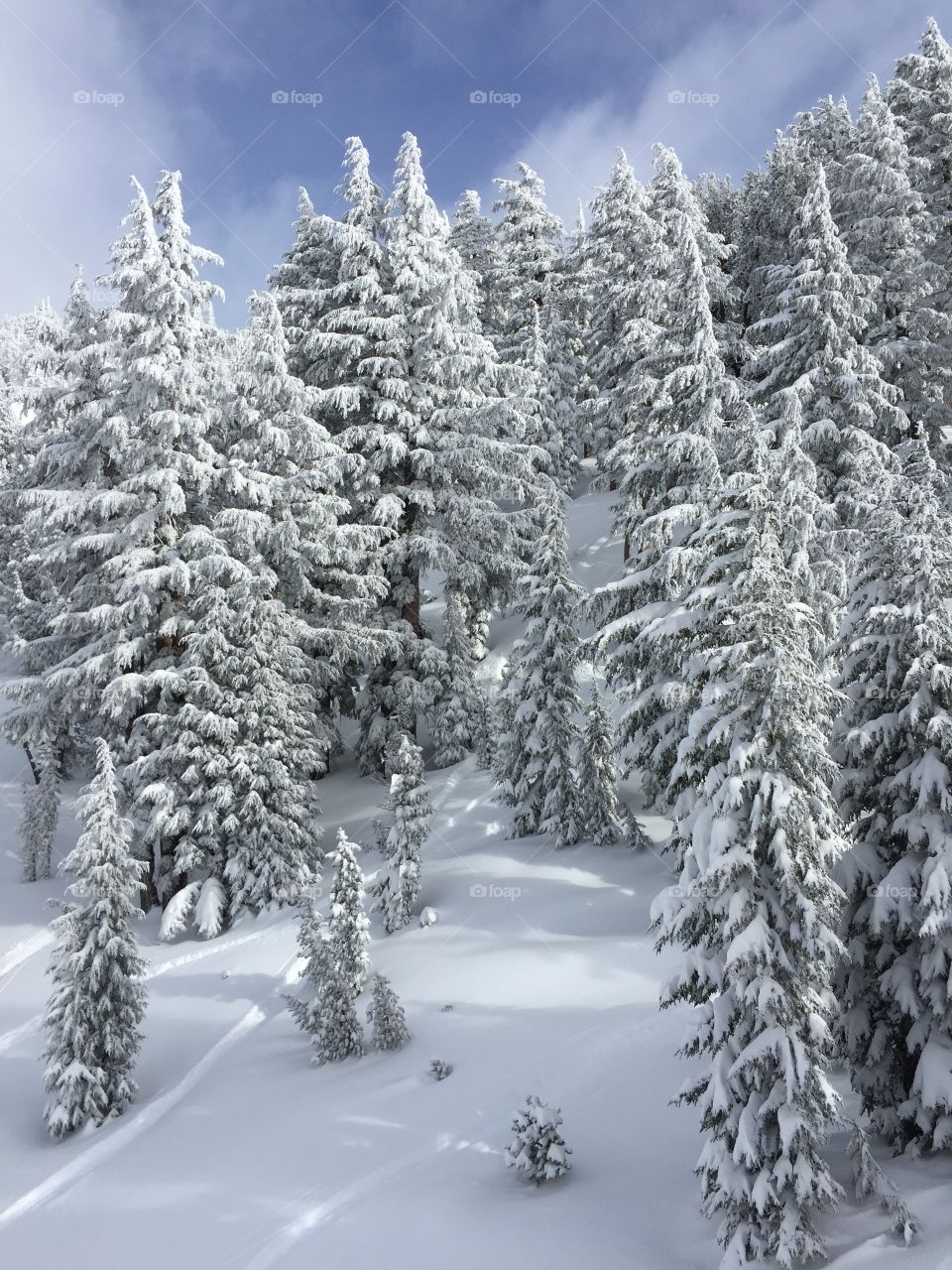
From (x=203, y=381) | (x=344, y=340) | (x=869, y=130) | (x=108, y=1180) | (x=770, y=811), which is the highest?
(x=869, y=130)

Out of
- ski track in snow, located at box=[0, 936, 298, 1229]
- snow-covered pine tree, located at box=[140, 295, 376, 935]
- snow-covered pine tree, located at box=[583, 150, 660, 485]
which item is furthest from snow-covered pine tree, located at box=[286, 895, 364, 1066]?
snow-covered pine tree, located at box=[583, 150, 660, 485]

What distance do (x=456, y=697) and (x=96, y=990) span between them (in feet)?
41.3

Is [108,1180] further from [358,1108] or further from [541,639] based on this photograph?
[541,639]

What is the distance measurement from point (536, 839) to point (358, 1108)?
866 centimetres

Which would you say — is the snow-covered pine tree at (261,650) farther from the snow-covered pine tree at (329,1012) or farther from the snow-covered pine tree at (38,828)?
the snow-covered pine tree at (38,828)

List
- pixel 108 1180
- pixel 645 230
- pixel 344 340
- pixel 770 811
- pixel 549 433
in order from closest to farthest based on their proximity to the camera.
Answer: pixel 770 811
pixel 108 1180
pixel 344 340
pixel 645 230
pixel 549 433

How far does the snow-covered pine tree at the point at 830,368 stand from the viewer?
19.9 meters

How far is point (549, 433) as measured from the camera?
37.6 m

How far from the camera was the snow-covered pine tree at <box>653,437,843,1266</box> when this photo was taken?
802 cm

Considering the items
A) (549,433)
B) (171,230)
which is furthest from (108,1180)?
(549,433)

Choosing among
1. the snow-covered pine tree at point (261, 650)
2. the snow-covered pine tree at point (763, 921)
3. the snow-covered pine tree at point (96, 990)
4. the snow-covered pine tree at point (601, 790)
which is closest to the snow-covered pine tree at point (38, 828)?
the snow-covered pine tree at point (261, 650)

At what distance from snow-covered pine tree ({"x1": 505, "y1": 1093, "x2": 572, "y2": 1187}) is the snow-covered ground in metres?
0.26

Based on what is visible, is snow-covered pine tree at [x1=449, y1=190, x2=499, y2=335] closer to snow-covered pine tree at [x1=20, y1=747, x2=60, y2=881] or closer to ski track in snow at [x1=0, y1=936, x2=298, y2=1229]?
snow-covered pine tree at [x1=20, y1=747, x2=60, y2=881]

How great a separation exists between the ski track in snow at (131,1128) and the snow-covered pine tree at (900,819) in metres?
11.1
